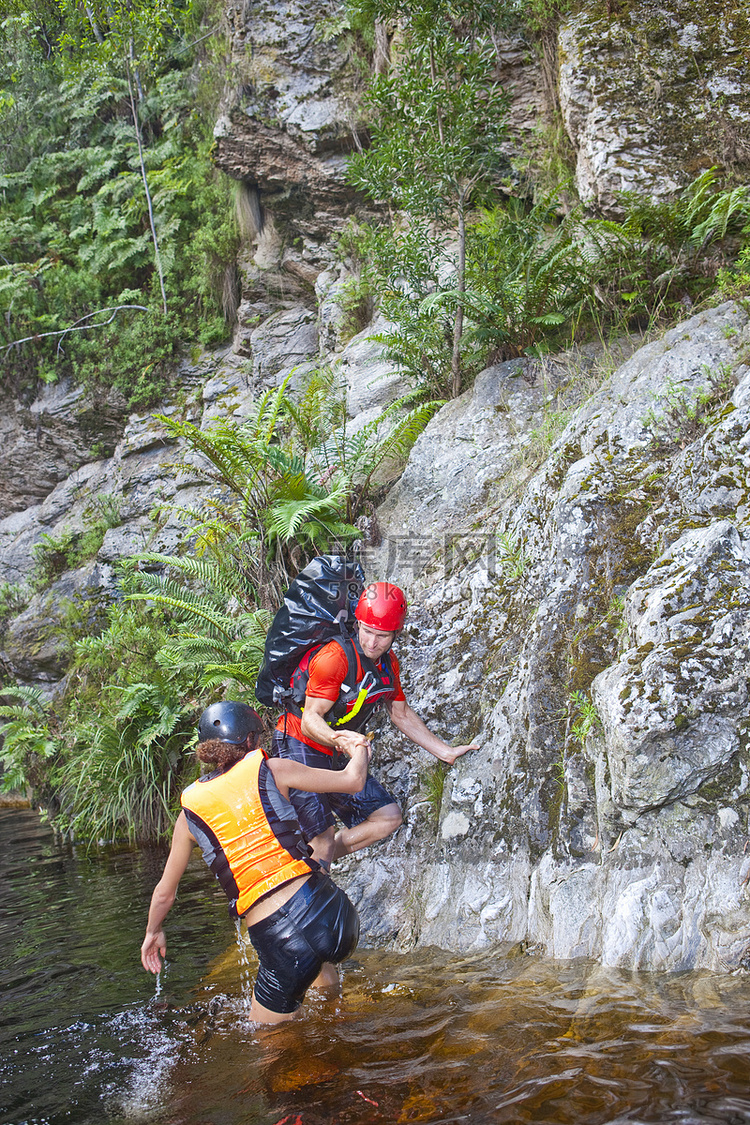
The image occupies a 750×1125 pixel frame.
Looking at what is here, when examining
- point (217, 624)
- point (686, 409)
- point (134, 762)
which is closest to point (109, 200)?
point (217, 624)

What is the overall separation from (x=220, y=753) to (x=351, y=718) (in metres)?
0.97

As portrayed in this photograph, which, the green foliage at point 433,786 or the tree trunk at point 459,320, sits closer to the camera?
the green foliage at point 433,786

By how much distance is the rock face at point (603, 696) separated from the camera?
355 cm

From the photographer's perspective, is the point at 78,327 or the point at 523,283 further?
the point at 78,327

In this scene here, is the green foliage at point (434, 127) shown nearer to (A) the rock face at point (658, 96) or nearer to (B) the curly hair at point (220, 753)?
(A) the rock face at point (658, 96)

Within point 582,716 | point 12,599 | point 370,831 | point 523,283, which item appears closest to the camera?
point 582,716

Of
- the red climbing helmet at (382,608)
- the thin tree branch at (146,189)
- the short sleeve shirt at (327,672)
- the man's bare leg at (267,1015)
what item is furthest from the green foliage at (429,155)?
the thin tree branch at (146,189)

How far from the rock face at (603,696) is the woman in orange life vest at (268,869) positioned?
3.63ft

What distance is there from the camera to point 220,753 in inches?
145

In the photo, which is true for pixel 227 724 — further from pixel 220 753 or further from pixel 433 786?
pixel 433 786

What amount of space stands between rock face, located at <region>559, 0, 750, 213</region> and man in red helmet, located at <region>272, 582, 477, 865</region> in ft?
17.4

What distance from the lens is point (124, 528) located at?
12.9 m

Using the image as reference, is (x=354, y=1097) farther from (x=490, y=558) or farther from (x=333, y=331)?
(x=333, y=331)

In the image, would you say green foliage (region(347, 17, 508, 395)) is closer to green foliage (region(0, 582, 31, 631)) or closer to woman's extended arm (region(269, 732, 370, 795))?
woman's extended arm (region(269, 732, 370, 795))
